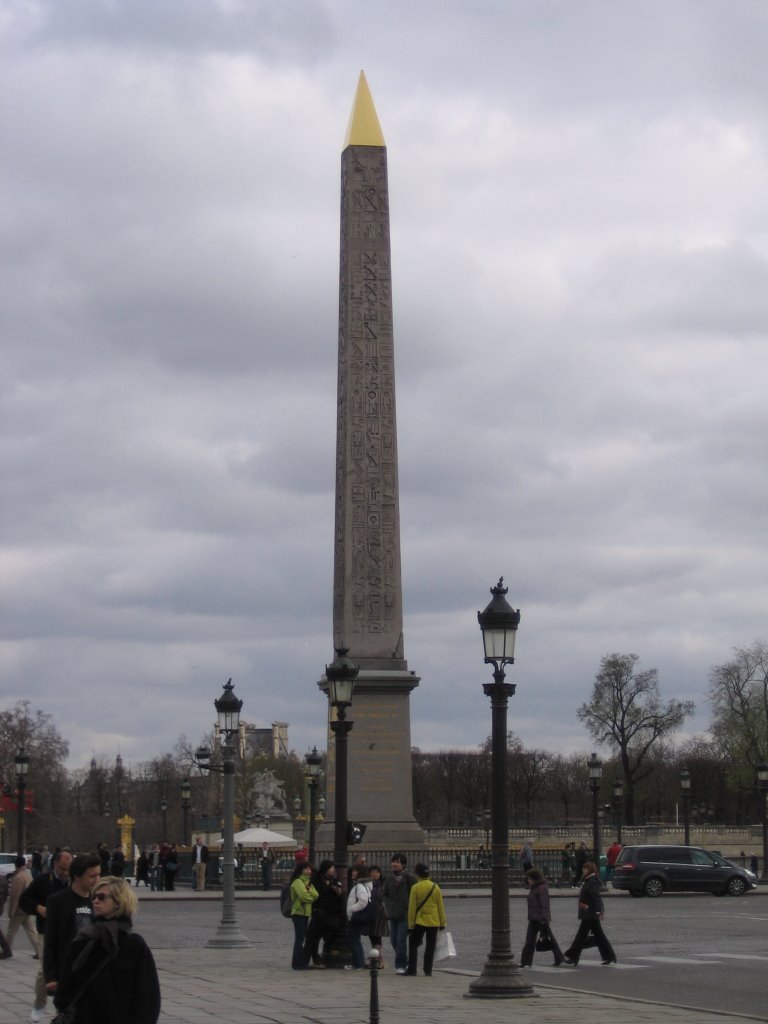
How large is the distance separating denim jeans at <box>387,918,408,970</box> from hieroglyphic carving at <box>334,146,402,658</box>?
1521 centimetres

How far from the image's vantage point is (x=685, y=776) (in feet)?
Answer: 174

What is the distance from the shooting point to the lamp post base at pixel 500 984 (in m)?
16.7

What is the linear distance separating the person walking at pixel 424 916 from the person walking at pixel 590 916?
2018 millimetres

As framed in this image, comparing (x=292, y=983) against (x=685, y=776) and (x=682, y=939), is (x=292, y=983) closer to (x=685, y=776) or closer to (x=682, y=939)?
(x=682, y=939)

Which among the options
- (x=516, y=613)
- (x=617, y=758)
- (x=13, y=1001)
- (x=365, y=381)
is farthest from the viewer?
(x=617, y=758)

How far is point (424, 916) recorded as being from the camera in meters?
19.3

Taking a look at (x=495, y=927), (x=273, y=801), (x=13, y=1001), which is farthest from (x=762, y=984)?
(x=273, y=801)

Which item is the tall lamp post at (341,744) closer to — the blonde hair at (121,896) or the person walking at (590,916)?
the person walking at (590,916)

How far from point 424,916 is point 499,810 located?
Result: 2.57 metres

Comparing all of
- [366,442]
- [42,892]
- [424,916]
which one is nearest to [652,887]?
[366,442]

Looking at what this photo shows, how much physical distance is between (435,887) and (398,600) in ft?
56.0

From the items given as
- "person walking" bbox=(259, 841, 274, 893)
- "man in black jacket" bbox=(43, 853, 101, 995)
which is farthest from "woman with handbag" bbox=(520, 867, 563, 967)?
"person walking" bbox=(259, 841, 274, 893)

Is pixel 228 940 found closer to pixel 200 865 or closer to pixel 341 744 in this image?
pixel 341 744

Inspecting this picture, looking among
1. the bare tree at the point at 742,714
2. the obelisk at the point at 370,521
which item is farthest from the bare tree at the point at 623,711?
the obelisk at the point at 370,521
